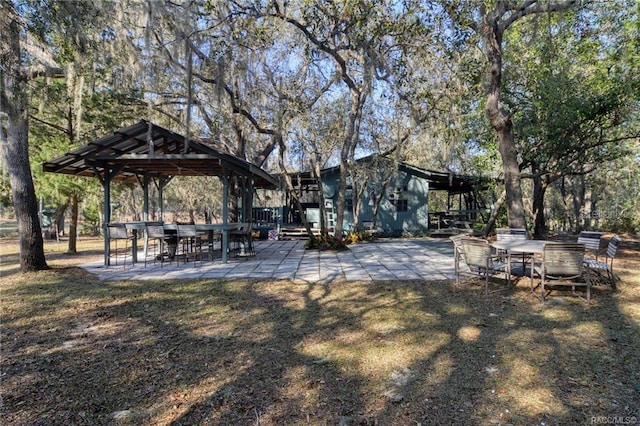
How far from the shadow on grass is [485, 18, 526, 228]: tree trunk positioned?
2.25 metres

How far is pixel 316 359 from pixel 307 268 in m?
4.56

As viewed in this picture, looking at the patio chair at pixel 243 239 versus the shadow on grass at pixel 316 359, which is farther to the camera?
the patio chair at pixel 243 239

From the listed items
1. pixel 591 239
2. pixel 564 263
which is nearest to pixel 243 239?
pixel 564 263

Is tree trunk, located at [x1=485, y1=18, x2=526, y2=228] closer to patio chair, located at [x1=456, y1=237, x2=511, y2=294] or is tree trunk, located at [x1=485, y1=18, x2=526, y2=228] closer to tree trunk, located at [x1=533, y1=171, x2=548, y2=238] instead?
patio chair, located at [x1=456, y1=237, x2=511, y2=294]

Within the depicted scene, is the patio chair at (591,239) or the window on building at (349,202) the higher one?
the window on building at (349,202)

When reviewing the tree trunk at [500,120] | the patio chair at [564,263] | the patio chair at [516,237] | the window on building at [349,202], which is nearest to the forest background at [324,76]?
the tree trunk at [500,120]

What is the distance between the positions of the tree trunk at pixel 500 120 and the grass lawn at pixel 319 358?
7.10ft

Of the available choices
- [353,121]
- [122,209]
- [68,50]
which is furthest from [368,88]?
[122,209]

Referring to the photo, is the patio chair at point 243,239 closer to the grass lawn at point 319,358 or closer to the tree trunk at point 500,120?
the grass lawn at point 319,358

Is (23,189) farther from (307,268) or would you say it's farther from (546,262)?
(546,262)

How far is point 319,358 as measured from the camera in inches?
126

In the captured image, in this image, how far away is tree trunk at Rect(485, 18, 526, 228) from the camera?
6.54 metres

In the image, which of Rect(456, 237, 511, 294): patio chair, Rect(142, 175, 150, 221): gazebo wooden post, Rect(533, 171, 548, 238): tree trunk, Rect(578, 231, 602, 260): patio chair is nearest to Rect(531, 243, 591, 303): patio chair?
Rect(456, 237, 511, 294): patio chair

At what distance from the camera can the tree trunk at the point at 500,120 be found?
258 inches
